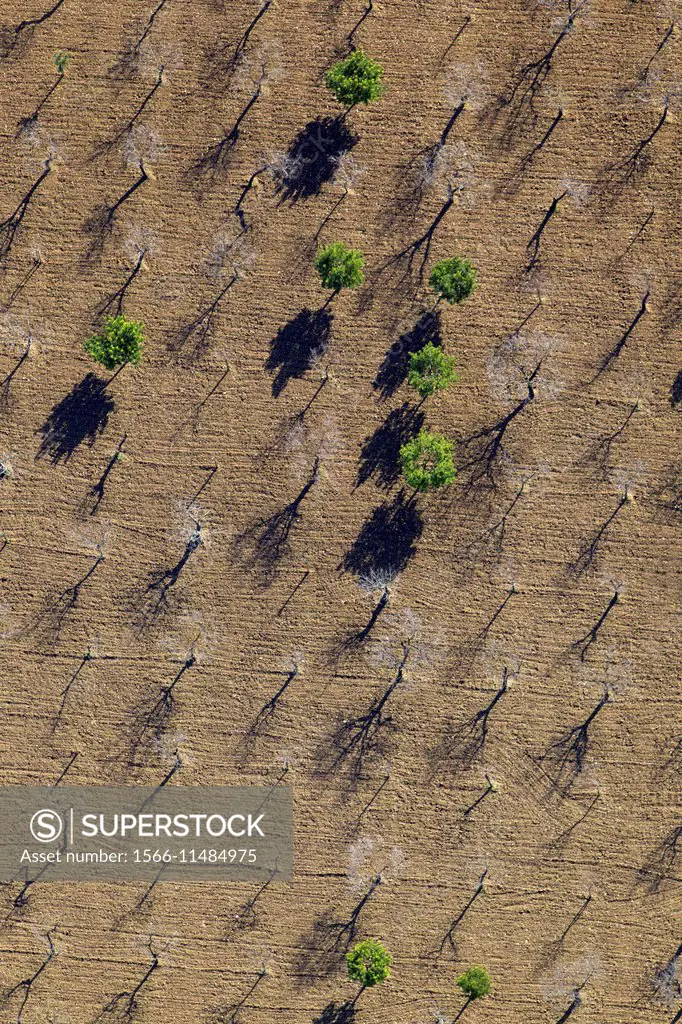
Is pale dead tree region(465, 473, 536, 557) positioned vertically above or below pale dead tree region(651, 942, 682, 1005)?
above

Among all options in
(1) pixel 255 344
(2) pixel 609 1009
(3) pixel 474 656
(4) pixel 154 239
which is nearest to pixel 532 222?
(1) pixel 255 344

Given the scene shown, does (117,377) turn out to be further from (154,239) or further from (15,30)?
(15,30)

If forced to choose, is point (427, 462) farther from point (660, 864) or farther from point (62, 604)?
point (660, 864)

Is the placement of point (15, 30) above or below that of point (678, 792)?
above

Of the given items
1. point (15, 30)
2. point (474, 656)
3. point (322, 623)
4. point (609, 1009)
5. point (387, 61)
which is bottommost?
point (609, 1009)

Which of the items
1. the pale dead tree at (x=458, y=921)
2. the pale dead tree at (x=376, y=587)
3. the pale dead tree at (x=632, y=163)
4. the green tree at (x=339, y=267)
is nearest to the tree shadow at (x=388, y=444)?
the pale dead tree at (x=376, y=587)

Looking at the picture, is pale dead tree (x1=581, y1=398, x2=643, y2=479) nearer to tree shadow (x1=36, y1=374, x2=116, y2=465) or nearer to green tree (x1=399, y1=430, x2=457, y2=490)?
green tree (x1=399, y1=430, x2=457, y2=490)

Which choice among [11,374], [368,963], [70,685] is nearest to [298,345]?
[11,374]

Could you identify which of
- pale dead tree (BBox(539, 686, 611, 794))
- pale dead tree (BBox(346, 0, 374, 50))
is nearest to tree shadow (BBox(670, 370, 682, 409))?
pale dead tree (BBox(539, 686, 611, 794))
